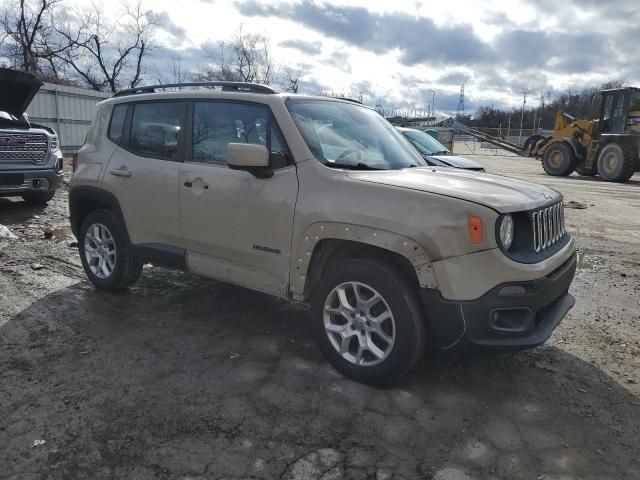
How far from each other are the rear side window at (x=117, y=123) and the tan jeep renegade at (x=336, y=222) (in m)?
0.01

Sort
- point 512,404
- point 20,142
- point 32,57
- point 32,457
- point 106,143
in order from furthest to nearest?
1. point 32,57
2. point 20,142
3. point 106,143
4. point 512,404
5. point 32,457

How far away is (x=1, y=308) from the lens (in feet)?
14.8

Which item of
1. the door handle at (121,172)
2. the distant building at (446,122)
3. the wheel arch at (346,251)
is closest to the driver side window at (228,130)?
the wheel arch at (346,251)

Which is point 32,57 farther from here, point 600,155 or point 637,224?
point 637,224

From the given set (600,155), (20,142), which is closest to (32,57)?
(20,142)

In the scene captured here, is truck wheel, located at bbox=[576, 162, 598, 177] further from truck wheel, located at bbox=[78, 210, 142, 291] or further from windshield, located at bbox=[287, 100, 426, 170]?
truck wheel, located at bbox=[78, 210, 142, 291]

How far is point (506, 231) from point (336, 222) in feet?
3.37

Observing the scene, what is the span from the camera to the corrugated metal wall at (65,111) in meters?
17.8

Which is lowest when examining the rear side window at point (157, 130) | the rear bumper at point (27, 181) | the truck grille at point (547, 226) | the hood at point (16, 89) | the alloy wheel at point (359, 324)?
the alloy wheel at point (359, 324)

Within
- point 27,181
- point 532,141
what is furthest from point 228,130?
point 532,141

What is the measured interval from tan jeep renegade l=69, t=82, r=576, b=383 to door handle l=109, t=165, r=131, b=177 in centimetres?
1

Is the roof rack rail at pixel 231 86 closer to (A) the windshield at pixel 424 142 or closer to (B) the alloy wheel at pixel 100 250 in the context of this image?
(B) the alloy wheel at pixel 100 250

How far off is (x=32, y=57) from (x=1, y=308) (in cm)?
3241

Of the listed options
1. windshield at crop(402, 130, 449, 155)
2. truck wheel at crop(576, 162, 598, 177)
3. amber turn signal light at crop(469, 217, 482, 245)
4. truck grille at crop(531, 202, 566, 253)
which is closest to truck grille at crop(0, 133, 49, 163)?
windshield at crop(402, 130, 449, 155)
